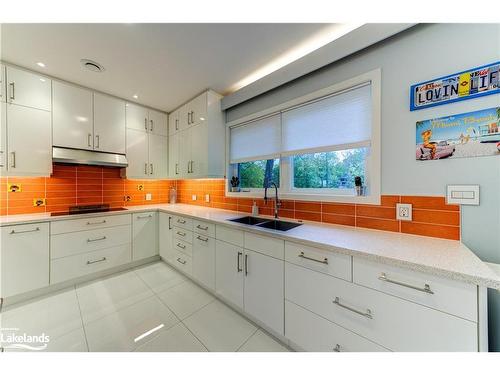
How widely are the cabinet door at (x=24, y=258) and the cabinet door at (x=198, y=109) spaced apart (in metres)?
2.11

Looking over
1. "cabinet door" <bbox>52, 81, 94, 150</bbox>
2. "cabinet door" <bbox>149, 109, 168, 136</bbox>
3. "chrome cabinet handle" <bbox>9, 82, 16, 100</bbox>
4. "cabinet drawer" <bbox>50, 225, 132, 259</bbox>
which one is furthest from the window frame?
"chrome cabinet handle" <bbox>9, 82, 16, 100</bbox>

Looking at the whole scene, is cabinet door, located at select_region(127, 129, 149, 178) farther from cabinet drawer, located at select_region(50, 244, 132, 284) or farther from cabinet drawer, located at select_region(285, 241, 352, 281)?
cabinet drawer, located at select_region(285, 241, 352, 281)

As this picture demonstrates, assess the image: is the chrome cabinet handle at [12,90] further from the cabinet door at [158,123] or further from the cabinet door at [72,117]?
the cabinet door at [158,123]

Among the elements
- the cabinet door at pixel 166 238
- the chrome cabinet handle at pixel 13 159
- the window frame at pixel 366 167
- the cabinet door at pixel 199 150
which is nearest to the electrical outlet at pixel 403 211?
the window frame at pixel 366 167

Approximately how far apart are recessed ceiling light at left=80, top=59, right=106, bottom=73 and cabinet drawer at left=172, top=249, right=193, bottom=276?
2.30 meters

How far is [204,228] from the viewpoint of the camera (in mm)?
2057

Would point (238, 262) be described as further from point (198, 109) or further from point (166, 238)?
point (198, 109)

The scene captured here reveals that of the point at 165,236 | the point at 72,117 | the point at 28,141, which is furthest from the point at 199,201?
the point at 28,141

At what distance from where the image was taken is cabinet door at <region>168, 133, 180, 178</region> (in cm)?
296

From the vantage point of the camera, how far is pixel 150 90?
240 cm

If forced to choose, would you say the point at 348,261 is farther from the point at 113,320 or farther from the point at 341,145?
the point at 113,320

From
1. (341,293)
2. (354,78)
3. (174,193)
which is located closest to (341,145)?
(354,78)

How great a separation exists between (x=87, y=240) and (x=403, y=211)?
10.9ft

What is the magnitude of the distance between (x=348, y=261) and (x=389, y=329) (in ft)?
1.18
